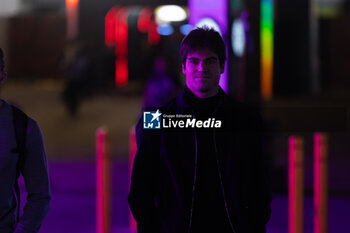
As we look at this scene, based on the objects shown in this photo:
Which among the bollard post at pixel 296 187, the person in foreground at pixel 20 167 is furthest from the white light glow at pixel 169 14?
the person in foreground at pixel 20 167

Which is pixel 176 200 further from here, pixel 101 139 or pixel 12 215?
pixel 101 139

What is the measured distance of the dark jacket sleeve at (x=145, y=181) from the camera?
2.98 m

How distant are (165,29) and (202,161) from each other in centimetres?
2288

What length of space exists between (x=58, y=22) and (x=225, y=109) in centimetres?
2701

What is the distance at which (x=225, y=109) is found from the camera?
293 centimetres

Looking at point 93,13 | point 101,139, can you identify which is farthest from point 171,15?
point 101,139

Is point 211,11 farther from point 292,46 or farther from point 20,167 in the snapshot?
point 292,46

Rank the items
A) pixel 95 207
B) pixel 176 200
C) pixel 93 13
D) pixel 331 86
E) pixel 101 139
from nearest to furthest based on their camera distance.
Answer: pixel 176 200 < pixel 101 139 < pixel 95 207 < pixel 93 13 < pixel 331 86

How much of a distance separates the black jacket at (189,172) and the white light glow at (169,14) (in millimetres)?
21988

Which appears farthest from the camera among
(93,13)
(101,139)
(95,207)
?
(93,13)

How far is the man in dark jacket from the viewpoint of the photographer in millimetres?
2900

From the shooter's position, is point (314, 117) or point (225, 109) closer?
Answer: point (225, 109)

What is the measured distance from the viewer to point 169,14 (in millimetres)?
25047

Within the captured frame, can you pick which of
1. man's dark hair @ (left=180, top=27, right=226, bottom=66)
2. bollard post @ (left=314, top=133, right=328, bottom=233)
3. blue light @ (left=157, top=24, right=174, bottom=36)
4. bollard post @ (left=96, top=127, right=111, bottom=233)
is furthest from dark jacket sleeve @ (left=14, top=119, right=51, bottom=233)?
blue light @ (left=157, top=24, right=174, bottom=36)
